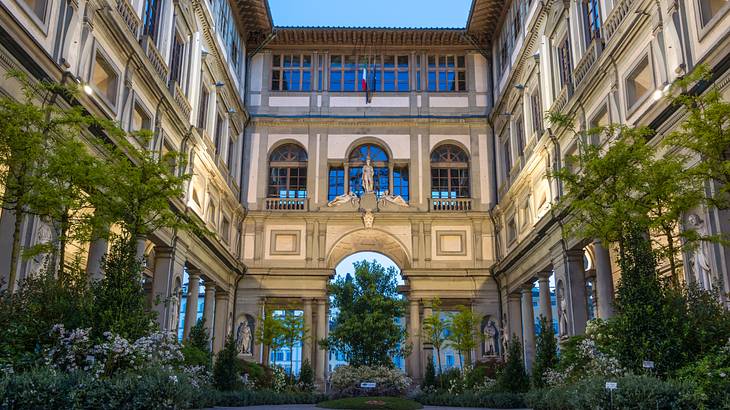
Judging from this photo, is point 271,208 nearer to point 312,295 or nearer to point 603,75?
point 312,295

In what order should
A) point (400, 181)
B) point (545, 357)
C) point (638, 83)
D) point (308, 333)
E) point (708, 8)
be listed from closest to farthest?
point (708, 8)
point (545, 357)
point (638, 83)
point (308, 333)
point (400, 181)

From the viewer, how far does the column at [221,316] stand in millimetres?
35375

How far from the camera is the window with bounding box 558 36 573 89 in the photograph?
27234mm

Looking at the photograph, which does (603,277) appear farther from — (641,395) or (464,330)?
(641,395)

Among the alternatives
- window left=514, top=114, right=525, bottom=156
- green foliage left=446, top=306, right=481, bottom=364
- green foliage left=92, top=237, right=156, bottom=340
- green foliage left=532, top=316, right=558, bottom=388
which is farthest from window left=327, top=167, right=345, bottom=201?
green foliage left=92, top=237, right=156, bottom=340

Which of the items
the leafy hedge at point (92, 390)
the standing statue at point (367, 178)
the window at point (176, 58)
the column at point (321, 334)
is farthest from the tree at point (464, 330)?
the leafy hedge at point (92, 390)

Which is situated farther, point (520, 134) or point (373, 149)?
point (373, 149)

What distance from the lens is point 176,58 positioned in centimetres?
2806

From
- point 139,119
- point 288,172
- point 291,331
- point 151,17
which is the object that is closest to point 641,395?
point 139,119

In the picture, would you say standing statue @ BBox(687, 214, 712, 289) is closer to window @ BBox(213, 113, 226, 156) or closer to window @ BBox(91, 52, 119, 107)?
window @ BBox(91, 52, 119, 107)

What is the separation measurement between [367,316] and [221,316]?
8.78 metres

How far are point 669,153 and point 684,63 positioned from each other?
2379 mm

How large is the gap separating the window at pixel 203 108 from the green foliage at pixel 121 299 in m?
18.3

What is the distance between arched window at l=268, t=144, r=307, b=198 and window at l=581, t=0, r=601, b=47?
65.2 ft
